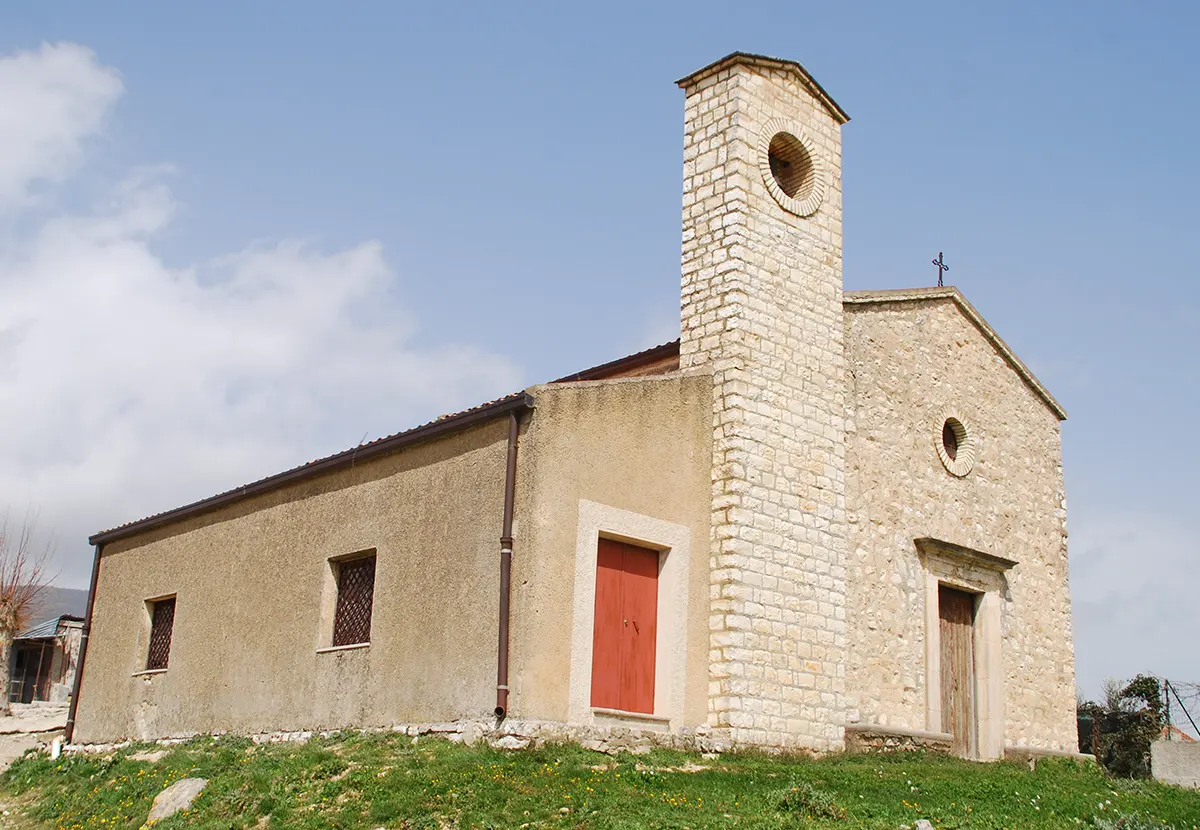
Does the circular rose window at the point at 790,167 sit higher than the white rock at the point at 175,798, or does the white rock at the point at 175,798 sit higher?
the circular rose window at the point at 790,167

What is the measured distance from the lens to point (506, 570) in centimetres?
1245

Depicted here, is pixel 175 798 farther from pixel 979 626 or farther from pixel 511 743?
pixel 979 626

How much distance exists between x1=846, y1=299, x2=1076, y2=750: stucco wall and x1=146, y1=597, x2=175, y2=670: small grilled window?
10.2 metres

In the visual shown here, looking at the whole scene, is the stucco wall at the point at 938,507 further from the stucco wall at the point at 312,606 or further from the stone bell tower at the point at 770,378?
the stucco wall at the point at 312,606

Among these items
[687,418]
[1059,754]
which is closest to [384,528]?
[687,418]

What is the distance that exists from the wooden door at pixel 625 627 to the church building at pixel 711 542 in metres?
0.03

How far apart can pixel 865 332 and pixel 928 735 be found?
5.12 m

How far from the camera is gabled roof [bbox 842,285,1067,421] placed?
16.2 meters

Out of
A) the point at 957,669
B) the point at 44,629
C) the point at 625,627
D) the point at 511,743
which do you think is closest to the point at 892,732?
the point at 957,669

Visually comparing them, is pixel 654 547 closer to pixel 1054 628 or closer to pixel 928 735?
pixel 928 735

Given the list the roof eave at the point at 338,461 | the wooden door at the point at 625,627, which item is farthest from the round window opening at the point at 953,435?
the roof eave at the point at 338,461

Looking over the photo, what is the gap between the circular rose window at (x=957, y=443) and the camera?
17.2 metres

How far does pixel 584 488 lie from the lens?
12906 mm

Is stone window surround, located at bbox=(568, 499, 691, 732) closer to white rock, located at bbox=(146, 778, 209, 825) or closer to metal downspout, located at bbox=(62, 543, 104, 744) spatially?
white rock, located at bbox=(146, 778, 209, 825)
